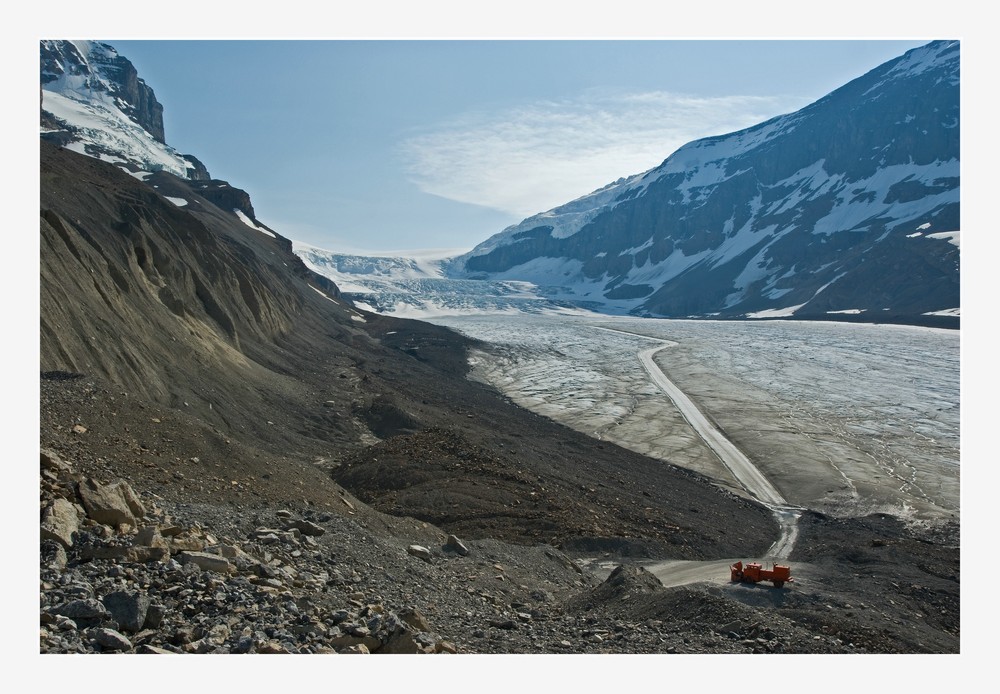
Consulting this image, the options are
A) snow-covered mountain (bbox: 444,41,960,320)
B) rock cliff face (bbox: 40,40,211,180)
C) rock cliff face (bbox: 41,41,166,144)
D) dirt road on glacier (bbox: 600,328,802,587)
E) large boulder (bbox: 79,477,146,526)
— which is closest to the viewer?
large boulder (bbox: 79,477,146,526)

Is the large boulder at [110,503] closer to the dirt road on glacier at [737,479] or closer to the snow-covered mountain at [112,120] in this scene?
the dirt road on glacier at [737,479]

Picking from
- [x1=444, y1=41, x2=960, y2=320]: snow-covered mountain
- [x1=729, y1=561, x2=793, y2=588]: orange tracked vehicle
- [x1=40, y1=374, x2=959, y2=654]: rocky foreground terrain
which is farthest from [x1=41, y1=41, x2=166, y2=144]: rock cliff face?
[x1=729, y1=561, x2=793, y2=588]: orange tracked vehicle

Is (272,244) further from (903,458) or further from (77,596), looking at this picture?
(77,596)

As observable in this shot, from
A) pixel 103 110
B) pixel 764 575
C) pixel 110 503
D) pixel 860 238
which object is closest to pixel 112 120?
pixel 103 110

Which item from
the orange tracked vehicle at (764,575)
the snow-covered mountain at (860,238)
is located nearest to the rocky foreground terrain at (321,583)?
the orange tracked vehicle at (764,575)

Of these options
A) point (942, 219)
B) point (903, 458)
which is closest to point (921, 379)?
point (903, 458)

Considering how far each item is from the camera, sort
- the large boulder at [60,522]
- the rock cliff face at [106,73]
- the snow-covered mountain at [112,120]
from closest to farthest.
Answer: the large boulder at [60,522] < the snow-covered mountain at [112,120] < the rock cliff face at [106,73]

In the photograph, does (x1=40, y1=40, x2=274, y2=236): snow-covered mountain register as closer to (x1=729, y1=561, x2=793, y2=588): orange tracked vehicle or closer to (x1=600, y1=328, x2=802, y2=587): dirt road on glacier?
(x1=600, y1=328, x2=802, y2=587): dirt road on glacier

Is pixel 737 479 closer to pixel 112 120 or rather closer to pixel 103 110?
pixel 112 120
